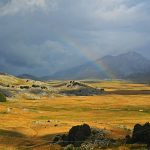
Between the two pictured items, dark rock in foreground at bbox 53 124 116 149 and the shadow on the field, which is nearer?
dark rock in foreground at bbox 53 124 116 149

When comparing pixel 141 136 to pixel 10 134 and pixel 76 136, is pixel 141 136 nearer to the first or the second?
pixel 76 136

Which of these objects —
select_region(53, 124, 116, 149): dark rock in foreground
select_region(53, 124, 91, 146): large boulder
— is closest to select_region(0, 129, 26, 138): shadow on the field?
select_region(53, 124, 116, 149): dark rock in foreground

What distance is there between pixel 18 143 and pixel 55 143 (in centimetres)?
693

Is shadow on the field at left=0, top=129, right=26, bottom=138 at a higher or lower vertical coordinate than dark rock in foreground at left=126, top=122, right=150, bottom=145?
lower

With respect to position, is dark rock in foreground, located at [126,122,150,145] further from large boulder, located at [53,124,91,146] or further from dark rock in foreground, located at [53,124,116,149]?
large boulder, located at [53,124,91,146]

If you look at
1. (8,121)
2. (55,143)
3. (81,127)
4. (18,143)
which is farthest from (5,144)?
(8,121)

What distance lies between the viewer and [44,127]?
96.8 m

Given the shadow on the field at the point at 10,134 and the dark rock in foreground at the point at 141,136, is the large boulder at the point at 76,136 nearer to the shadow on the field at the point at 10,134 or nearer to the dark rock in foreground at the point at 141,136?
the dark rock in foreground at the point at 141,136

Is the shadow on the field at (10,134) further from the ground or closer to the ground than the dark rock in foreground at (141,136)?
closer to the ground

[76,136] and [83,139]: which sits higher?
[76,136]

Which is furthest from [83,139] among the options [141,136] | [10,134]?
[10,134]

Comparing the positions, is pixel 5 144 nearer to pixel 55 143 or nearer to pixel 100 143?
pixel 55 143

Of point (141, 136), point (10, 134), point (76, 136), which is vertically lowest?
point (10, 134)

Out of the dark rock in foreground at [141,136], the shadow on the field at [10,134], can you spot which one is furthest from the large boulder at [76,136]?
the shadow on the field at [10,134]
